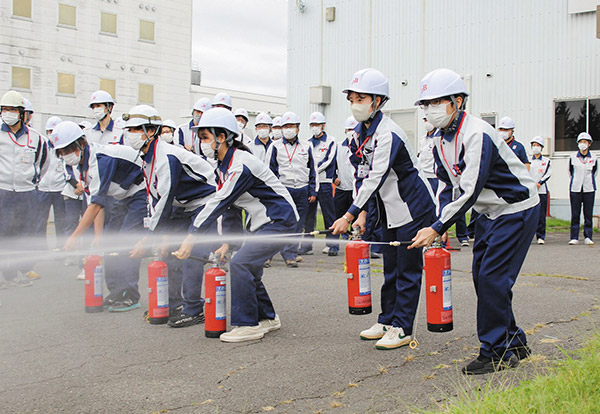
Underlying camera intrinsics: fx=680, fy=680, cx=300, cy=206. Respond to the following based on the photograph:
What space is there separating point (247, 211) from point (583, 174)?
10.0 metres

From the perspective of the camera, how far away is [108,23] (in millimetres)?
37625

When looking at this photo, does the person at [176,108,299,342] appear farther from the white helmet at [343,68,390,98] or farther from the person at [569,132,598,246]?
the person at [569,132,598,246]

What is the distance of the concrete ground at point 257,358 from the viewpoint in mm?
4602

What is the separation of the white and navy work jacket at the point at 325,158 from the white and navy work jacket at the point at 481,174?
7.54 metres

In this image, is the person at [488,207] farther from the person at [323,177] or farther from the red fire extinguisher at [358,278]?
the person at [323,177]

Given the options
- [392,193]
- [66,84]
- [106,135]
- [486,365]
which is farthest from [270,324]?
[66,84]

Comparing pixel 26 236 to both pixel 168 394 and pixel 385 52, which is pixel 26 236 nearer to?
pixel 168 394

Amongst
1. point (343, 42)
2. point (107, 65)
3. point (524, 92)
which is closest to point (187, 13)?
point (107, 65)

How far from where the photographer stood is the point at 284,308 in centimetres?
773

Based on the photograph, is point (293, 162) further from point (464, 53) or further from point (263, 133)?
point (464, 53)

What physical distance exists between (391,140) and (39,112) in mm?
32424

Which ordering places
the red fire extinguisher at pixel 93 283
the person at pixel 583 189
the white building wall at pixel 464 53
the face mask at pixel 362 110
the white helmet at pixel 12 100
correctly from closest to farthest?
the face mask at pixel 362 110
the red fire extinguisher at pixel 93 283
the white helmet at pixel 12 100
the person at pixel 583 189
the white building wall at pixel 464 53

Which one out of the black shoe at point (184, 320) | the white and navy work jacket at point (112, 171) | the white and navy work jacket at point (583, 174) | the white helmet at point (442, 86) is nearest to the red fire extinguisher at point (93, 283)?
the white and navy work jacket at point (112, 171)

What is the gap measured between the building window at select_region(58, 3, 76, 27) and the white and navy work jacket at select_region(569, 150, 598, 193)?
2935 centimetres
